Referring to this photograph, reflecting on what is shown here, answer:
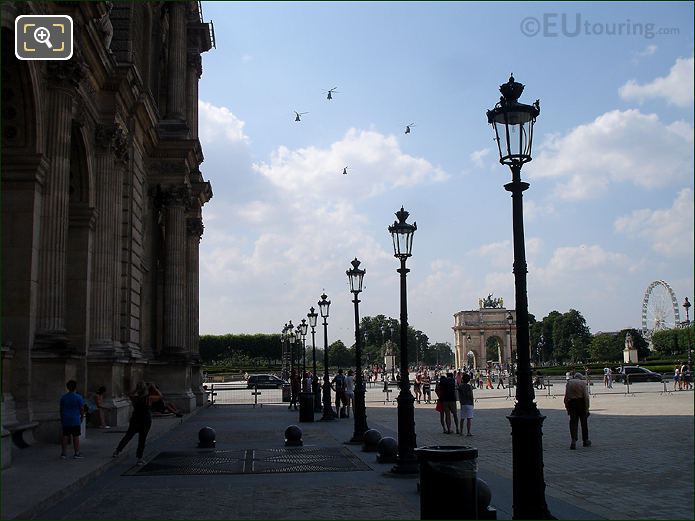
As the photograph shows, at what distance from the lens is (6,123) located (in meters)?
17.8

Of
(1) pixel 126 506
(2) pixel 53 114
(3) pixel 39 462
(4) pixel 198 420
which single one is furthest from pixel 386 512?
(4) pixel 198 420

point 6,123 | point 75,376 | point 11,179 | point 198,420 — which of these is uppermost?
point 6,123

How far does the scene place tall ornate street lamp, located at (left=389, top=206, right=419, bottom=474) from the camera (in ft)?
46.6

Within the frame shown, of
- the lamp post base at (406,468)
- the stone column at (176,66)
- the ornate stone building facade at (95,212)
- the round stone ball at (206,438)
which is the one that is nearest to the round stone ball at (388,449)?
the lamp post base at (406,468)

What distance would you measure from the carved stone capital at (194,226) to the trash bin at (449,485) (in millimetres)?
35034

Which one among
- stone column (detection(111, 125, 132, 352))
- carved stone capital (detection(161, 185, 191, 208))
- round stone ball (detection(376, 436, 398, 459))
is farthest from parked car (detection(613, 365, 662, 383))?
round stone ball (detection(376, 436, 398, 459))

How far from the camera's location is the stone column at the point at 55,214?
18734 mm

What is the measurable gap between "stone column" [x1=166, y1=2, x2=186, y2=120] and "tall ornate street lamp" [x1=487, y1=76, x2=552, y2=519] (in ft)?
93.5

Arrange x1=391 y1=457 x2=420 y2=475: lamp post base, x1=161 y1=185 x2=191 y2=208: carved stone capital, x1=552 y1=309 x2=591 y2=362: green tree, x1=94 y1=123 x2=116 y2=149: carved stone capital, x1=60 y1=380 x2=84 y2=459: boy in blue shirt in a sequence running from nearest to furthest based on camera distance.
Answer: x1=391 y1=457 x2=420 y2=475: lamp post base, x1=60 y1=380 x2=84 y2=459: boy in blue shirt, x1=94 y1=123 x2=116 y2=149: carved stone capital, x1=161 y1=185 x2=191 y2=208: carved stone capital, x1=552 y1=309 x2=591 y2=362: green tree

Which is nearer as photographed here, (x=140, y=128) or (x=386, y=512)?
(x=386, y=512)

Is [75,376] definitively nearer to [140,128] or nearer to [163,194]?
[140,128]

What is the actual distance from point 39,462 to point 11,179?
6463 mm

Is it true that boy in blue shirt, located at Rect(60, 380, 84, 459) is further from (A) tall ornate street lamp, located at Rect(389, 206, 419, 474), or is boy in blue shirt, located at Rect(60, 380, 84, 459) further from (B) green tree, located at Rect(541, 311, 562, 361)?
(B) green tree, located at Rect(541, 311, 562, 361)

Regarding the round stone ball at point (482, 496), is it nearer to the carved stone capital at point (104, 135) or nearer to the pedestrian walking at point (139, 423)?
the pedestrian walking at point (139, 423)
